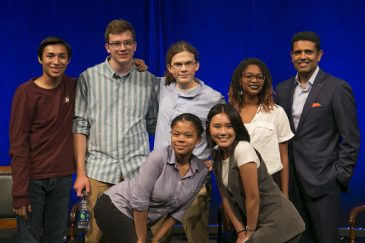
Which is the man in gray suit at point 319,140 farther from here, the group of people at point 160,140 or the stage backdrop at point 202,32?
the stage backdrop at point 202,32

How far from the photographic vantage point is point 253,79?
11.7 feet

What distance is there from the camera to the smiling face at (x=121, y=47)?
360 cm

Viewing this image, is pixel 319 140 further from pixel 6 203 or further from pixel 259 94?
pixel 6 203

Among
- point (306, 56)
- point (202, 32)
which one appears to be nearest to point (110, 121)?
point (306, 56)

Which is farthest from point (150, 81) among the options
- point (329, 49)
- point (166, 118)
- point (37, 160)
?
point (329, 49)

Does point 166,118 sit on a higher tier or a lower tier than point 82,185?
higher

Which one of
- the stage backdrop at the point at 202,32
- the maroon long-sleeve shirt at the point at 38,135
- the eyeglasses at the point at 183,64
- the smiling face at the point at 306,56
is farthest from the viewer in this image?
the stage backdrop at the point at 202,32

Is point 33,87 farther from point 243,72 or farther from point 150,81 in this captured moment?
point 243,72

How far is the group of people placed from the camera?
335cm

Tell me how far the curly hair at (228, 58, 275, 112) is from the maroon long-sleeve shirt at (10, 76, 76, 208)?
974 millimetres

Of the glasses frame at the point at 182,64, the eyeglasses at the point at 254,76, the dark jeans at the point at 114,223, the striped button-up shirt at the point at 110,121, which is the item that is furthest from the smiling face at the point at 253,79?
the dark jeans at the point at 114,223

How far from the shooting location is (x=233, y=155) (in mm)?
3184

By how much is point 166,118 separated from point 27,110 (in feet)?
2.60

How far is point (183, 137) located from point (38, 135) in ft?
2.82
